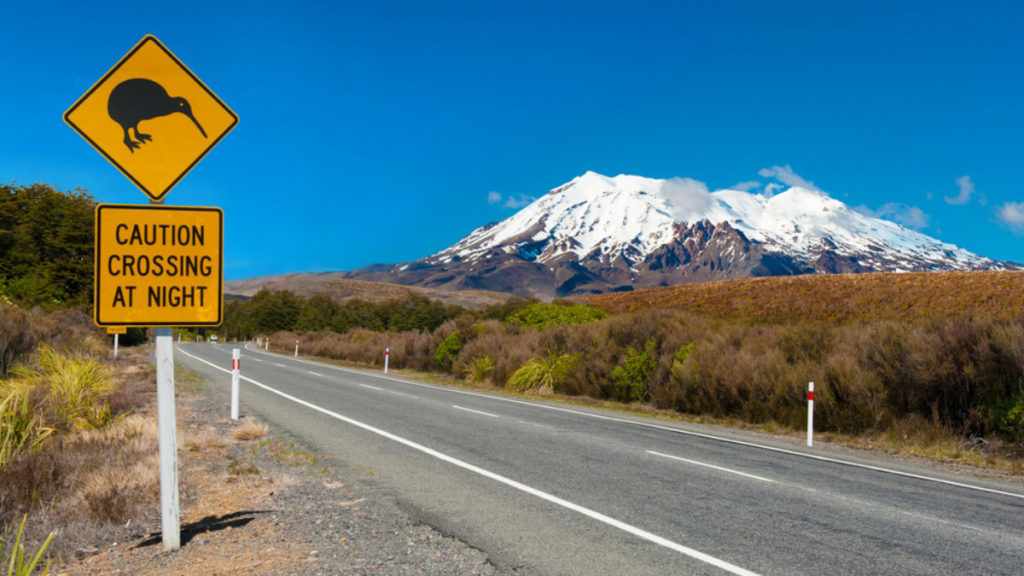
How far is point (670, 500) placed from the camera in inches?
264

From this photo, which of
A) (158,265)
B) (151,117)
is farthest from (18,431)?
(151,117)

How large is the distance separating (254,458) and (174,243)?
16.6 feet

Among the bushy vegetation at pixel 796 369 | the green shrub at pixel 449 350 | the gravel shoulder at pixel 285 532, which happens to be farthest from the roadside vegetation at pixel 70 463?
the green shrub at pixel 449 350

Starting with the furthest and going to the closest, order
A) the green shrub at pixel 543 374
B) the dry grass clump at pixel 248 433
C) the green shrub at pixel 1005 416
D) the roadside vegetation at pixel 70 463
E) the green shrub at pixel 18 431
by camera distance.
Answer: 1. the green shrub at pixel 543 374
2. the green shrub at pixel 1005 416
3. the dry grass clump at pixel 248 433
4. the green shrub at pixel 18 431
5. the roadside vegetation at pixel 70 463

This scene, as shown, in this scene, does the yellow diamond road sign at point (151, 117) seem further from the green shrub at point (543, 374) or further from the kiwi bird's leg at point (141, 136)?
the green shrub at point (543, 374)

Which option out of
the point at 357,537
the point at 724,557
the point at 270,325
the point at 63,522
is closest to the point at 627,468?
the point at 724,557

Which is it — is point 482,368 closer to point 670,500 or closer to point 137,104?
point 670,500

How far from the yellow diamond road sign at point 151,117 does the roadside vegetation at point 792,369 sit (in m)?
11.6

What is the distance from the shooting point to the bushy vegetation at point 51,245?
39.4 metres

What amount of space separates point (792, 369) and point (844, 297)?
121 ft

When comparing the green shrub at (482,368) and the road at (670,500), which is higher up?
the road at (670,500)

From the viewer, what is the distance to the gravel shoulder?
4.60 meters

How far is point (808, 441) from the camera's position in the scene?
1187 centimetres

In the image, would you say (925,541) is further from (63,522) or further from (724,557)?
(63,522)
